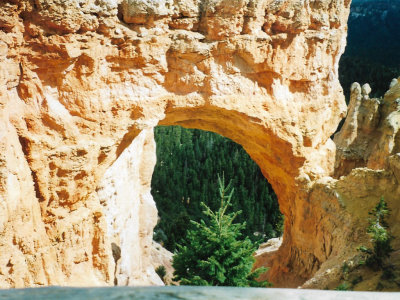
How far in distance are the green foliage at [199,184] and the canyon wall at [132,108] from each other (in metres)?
8.18

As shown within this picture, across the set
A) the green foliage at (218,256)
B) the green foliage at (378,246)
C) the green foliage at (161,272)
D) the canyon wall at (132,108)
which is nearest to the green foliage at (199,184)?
the green foliage at (161,272)

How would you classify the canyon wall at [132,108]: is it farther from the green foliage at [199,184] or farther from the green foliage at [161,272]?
the green foliage at [199,184]

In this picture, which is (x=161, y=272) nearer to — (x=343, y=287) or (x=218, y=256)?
(x=218, y=256)

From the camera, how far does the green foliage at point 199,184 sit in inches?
818

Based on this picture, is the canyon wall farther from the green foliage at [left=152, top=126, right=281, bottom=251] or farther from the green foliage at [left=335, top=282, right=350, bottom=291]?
the green foliage at [left=152, top=126, right=281, bottom=251]

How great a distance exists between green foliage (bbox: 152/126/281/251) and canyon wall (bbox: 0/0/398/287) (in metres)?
8.18

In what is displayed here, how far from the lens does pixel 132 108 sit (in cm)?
749

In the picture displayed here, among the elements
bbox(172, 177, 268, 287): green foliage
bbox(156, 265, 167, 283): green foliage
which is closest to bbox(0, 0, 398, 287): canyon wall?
bbox(172, 177, 268, 287): green foliage

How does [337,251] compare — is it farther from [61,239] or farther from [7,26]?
[7,26]

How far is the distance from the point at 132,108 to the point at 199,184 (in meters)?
18.2

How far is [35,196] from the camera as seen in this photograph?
659 centimetres

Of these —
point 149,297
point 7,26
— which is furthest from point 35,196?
point 149,297

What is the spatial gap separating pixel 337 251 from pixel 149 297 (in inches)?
310

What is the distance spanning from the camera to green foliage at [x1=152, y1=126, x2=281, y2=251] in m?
20.8
